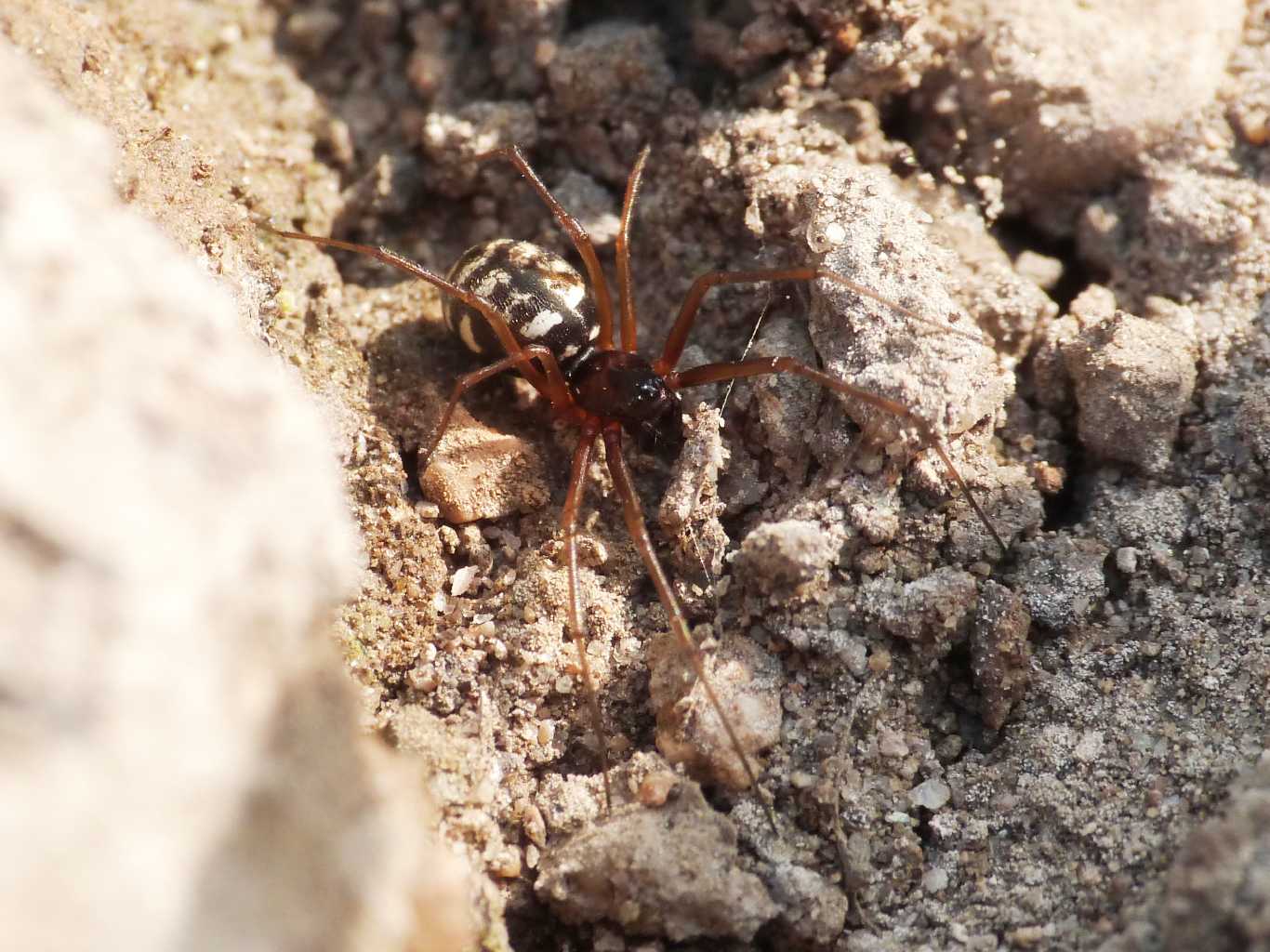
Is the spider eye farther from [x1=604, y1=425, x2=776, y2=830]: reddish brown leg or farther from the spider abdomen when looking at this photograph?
the spider abdomen

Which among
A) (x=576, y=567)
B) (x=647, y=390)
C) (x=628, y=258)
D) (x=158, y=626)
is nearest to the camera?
(x=158, y=626)

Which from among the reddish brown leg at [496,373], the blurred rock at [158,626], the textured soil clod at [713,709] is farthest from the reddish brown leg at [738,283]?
the blurred rock at [158,626]

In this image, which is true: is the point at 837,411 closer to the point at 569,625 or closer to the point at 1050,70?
the point at 569,625

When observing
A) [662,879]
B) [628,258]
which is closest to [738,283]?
[628,258]

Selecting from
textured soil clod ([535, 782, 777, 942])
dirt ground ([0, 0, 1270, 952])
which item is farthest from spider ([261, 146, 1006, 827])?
textured soil clod ([535, 782, 777, 942])

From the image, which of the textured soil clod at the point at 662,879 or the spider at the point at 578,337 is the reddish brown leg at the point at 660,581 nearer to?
the spider at the point at 578,337

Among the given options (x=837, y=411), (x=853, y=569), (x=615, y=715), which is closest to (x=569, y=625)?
(x=615, y=715)

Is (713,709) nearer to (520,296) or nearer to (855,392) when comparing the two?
(855,392)
